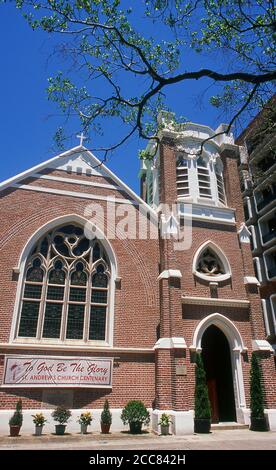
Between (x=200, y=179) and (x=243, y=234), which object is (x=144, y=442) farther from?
(x=200, y=179)

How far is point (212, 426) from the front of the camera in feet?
42.7

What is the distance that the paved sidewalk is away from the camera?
30.0 feet

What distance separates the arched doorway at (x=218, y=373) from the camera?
1415 centimetres

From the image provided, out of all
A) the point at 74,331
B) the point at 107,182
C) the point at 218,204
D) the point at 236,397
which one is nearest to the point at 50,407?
the point at 74,331

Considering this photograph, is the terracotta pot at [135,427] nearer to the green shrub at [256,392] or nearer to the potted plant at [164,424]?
the potted plant at [164,424]

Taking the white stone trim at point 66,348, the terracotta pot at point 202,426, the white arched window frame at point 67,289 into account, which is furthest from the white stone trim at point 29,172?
the terracotta pot at point 202,426

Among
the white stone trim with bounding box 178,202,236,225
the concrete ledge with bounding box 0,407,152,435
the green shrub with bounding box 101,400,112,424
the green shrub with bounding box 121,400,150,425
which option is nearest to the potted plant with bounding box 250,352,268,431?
the concrete ledge with bounding box 0,407,152,435

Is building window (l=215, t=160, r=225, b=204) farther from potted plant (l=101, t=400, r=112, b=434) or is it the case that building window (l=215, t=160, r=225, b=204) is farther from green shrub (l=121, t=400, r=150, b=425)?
potted plant (l=101, t=400, r=112, b=434)

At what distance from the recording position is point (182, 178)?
59.5 feet

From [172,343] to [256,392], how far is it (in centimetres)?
358

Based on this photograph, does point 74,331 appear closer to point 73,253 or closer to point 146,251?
point 73,253

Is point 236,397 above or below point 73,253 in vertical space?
below

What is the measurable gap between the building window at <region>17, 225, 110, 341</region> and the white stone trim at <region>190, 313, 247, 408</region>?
3727 mm

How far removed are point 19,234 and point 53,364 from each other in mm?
5201
